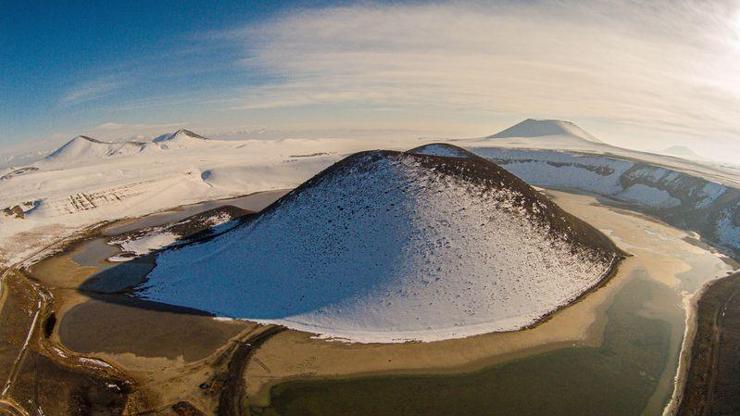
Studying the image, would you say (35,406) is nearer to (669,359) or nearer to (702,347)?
(669,359)

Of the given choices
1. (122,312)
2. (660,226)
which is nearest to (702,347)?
(660,226)

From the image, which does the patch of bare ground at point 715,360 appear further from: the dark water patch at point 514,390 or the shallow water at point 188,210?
the shallow water at point 188,210

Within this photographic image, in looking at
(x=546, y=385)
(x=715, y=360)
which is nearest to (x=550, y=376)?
(x=546, y=385)

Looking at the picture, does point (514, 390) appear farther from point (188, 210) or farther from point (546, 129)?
point (546, 129)

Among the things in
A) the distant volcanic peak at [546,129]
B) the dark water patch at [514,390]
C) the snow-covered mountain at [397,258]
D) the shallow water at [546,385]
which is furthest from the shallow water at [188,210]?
the distant volcanic peak at [546,129]

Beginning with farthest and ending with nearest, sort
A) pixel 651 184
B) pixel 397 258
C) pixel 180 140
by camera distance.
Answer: pixel 180 140 → pixel 651 184 → pixel 397 258

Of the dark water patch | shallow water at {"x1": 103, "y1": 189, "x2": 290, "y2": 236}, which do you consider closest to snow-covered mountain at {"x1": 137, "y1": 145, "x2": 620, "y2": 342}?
the dark water patch

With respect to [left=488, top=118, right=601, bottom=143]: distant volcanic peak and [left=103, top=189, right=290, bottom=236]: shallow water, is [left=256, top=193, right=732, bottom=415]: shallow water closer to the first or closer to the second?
[left=103, top=189, right=290, bottom=236]: shallow water
